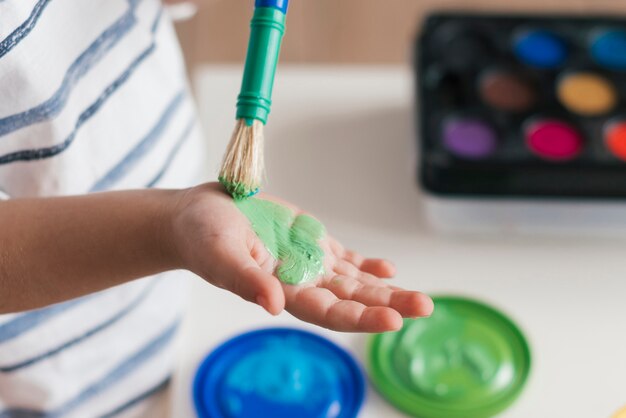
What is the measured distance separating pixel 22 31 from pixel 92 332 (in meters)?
0.24

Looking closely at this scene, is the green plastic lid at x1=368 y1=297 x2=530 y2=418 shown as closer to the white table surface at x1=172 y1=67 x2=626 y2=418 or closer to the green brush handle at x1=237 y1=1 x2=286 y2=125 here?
the white table surface at x1=172 y1=67 x2=626 y2=418

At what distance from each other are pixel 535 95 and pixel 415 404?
0.36 meters

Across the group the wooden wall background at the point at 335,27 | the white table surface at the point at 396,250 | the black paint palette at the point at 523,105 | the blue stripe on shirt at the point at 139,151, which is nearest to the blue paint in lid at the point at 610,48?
the black paint palette at the point at 523,105

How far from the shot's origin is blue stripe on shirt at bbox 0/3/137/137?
0.53 m

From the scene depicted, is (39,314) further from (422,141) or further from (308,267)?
(422,141)

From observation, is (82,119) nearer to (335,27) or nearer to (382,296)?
(382,296)

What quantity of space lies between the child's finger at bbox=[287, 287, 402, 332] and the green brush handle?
4.1 inches

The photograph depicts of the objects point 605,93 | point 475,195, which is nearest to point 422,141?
point 475,195

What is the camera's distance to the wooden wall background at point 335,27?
5.08ft

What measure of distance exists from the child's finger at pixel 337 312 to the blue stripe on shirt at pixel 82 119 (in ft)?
0.68

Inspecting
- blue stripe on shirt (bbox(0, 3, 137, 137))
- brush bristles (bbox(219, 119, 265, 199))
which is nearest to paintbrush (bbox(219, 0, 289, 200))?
brush bristles (bbox(219, 119, 265, 199))

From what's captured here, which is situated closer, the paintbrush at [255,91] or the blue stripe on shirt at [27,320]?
the paintbrush at [255,91]

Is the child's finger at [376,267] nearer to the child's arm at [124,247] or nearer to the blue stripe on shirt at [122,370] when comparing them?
the child's arm at [124,247]

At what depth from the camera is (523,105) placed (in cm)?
80
